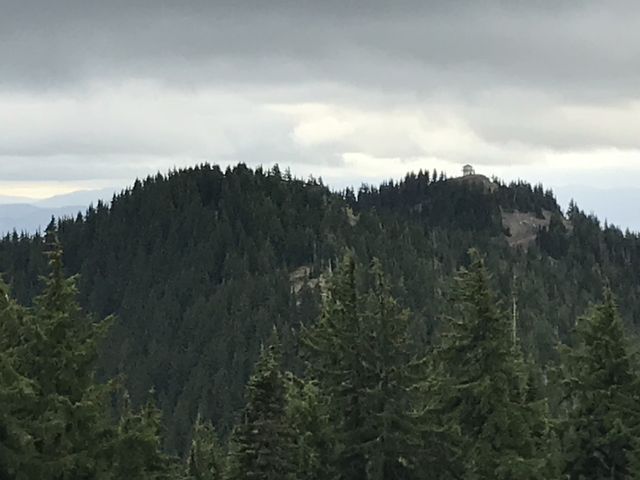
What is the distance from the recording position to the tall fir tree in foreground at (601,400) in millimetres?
23172

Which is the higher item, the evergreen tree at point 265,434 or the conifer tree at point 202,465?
the evergreen tree at point 265,434

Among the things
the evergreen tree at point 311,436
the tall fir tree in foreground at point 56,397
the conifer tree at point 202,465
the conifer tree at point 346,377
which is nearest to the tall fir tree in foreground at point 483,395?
the conifer tree at point 346,377

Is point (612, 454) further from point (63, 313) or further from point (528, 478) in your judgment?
point (63, 313)

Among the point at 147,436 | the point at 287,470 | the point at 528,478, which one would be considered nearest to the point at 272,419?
the point at 287,470

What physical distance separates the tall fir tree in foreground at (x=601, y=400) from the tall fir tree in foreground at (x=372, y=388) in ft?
16.0

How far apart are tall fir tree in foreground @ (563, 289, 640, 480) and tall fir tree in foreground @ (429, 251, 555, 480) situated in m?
1.01

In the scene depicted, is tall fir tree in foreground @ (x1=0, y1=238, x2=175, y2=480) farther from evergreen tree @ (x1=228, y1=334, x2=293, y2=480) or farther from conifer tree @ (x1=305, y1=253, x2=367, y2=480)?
conifer tree @ (x1=305, y1=253, x2=367, y2=480)

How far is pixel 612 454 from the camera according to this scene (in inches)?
922

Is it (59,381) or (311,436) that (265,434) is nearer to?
(311,436)

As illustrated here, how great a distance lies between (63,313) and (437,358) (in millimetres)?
9571

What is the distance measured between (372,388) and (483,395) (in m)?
2.87

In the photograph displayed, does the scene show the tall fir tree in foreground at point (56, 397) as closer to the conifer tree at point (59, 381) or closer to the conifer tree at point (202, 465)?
the conifer tree at point (59, 381)

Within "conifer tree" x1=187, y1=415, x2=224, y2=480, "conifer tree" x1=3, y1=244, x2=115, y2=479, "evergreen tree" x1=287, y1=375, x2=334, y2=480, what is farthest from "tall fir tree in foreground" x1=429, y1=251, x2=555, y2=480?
"conifer tree" x1=187, y1=415, x2=224, y2=480

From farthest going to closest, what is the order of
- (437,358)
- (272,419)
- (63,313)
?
(437,358), (272,419), (63,313)
